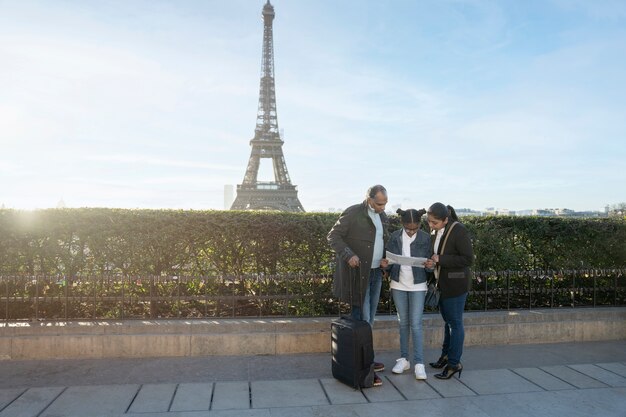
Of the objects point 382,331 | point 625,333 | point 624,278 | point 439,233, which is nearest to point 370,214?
point 439,233

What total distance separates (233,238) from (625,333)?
5.24 meters

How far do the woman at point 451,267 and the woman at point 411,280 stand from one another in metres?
0.13

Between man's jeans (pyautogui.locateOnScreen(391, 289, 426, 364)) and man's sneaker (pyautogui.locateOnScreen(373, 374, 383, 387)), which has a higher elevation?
man's jeans (pyautogui.locateOnScreen(391, 289, 426, 364))

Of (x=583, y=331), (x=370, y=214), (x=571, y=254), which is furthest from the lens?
(x=571, y=254)

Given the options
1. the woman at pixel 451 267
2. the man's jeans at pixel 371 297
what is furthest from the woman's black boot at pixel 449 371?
the man's jeans at pixel 371 297

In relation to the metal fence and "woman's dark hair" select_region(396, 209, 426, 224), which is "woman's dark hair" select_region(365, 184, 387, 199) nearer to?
"woman's dark hair" select_region(396, 209, 426, 224)

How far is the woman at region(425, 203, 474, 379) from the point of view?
15.5 feet

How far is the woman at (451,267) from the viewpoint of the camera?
473 centimetres

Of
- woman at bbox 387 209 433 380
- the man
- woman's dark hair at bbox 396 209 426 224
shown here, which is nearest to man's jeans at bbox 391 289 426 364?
woman at bbox 387 209 433 380

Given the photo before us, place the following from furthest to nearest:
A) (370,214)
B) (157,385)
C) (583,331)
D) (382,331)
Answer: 1. (583,331)
2. (382,331)
3. (370,214)
4. (157,385)

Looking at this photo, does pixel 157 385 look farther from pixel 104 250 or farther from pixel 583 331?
pixel 583 331

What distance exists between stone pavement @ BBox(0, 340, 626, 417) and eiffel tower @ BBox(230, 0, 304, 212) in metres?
42.4

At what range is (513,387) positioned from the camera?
4.64 metres

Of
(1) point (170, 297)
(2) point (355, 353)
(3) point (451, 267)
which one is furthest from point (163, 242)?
(3) point (451, 267)
